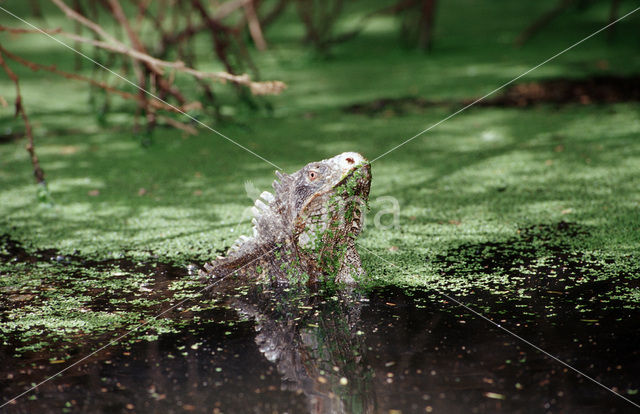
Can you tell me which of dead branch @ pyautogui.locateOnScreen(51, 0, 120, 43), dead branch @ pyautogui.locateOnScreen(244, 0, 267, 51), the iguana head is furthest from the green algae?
dead branch @ pyautogui.locateOnScreen(51, 0, 120, 43)

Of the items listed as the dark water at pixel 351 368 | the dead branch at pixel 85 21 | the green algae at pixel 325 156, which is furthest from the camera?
the dead branch at pixel 85 21

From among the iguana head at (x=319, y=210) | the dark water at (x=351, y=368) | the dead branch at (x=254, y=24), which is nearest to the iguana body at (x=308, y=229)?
the iguana head at (x=319, y=210)

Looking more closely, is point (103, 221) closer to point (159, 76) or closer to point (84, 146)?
point (159, 76)

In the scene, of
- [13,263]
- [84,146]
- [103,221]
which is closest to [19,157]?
[84,146]

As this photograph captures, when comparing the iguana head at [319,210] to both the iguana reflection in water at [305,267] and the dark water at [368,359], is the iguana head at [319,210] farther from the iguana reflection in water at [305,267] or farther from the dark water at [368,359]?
the dark water at [368,359]

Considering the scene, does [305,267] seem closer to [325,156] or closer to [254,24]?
[325,156]

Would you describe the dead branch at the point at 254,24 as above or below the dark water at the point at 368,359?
above
